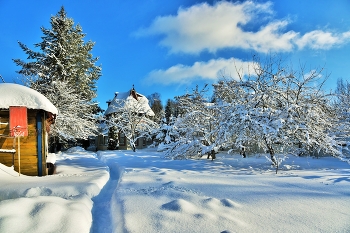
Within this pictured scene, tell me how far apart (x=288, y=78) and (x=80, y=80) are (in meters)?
19.3

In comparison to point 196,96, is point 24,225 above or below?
below

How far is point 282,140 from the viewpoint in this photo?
7387 millimetres

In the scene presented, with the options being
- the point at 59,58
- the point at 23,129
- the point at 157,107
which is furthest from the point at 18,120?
the point at 157,107

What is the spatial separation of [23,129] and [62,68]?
14.4 metres

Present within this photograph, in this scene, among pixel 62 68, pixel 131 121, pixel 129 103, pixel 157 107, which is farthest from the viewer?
pixel 157 107

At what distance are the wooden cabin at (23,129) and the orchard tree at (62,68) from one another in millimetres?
9737

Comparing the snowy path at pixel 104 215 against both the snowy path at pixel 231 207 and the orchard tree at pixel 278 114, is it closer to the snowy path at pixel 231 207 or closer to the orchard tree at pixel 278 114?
Answer: the snowy path at pixel 231 207

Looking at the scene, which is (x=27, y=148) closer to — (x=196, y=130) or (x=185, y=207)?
(x=185, y=207)

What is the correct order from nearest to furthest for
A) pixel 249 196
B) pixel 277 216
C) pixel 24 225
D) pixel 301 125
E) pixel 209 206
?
pixel 24 225, pixel 277 216, pixel 209 206, pixel 249 196, pixel 301 125

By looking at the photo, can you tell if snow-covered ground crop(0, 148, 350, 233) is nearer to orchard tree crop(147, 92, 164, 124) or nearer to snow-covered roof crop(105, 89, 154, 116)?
snow-covered roof crop(105, 89, 154, 116)

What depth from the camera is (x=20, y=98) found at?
7109mm

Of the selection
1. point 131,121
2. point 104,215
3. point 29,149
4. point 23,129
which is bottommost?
point 104,215

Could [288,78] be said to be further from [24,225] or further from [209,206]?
[24,225]

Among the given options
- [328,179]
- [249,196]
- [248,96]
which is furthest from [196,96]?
[249,196]
